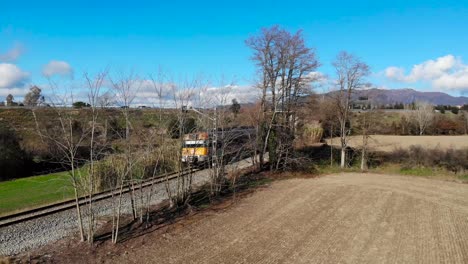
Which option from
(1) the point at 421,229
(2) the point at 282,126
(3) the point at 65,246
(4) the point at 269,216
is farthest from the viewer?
(2) the point at 282,126

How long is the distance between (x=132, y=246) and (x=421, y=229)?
33.0ft

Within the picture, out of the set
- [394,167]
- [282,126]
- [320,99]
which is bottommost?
[394,167]

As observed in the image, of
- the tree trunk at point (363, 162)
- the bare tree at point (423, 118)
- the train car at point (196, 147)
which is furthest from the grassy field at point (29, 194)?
the bare tree at point (423, 118)

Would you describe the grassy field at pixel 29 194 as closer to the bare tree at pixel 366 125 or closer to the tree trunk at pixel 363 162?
the tree trunk at pixel 363 162

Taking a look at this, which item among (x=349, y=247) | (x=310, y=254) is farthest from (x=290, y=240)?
(x=349, y=247)

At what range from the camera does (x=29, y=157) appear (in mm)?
26938

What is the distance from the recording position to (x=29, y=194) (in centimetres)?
1714

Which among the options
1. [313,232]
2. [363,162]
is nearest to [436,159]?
[363,162]

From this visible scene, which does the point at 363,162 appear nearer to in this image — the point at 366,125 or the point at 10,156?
the point at 366,125

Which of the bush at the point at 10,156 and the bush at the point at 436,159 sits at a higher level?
the bush at the point at 10,156

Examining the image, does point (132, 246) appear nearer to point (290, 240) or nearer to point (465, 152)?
point (290, 240)

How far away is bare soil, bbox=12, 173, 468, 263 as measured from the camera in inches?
377

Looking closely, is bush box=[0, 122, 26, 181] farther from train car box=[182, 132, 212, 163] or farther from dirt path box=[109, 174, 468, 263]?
dirt path box=[109, 174, 468, 263]

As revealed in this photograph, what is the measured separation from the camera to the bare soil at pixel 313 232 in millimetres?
9586
